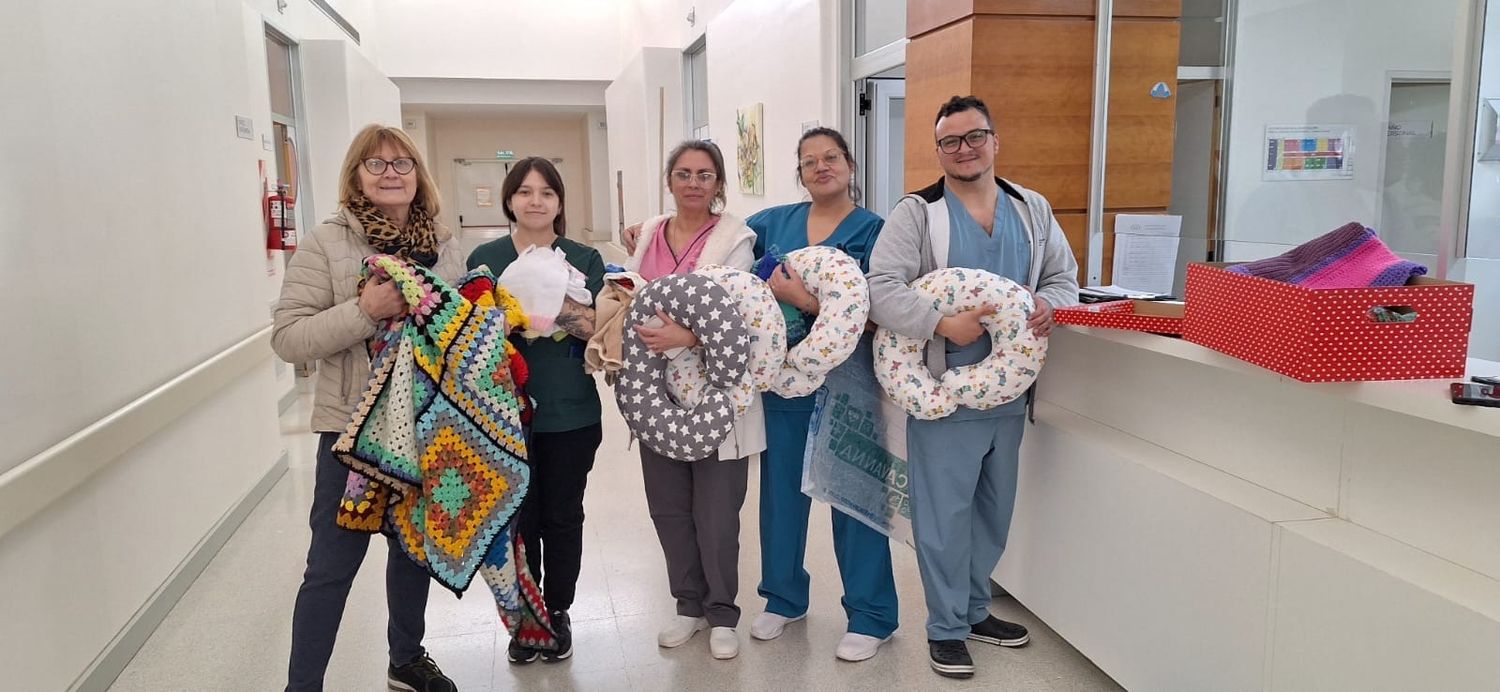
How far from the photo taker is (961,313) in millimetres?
2443

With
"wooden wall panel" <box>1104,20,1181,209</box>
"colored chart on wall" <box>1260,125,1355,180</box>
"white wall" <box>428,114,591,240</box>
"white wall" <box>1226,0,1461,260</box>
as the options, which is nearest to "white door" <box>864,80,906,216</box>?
"wooden wall panel" <box>1104,20,1181,209</box>

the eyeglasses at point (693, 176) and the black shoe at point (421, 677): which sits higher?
the eyeglasses at point (693, 176)

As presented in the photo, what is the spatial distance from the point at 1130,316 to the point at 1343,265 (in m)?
0.55

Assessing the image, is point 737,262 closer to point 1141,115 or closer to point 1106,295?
point 1106,295

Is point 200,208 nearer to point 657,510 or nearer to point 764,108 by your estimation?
point 657,510

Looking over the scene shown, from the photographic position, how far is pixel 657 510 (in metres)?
2.78

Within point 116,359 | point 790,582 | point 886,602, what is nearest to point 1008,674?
point 886,602

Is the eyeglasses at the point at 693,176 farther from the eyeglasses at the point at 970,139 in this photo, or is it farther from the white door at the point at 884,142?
the white door at the point at 884,142

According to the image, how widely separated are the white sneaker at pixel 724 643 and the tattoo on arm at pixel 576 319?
98cm

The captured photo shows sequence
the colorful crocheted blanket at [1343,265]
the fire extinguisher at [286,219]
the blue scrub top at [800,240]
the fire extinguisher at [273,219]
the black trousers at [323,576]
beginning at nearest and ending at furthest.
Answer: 1. the colorful crocheted blanket at [1343,265]
2. the black trousers at [323,576]
3. the blue scrub top at [800,240]
4. the fire extinguisher at [273,219]
5. the fire extinguisher at [286,219]

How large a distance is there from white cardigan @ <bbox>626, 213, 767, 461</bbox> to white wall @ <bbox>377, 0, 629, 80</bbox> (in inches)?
477

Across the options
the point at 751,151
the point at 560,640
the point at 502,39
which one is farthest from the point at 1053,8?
the point at 502,39

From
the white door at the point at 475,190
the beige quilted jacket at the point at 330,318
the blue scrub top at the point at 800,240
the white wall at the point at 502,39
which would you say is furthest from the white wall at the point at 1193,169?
the white door at the point at 475,190

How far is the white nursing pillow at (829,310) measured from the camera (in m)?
2.49
